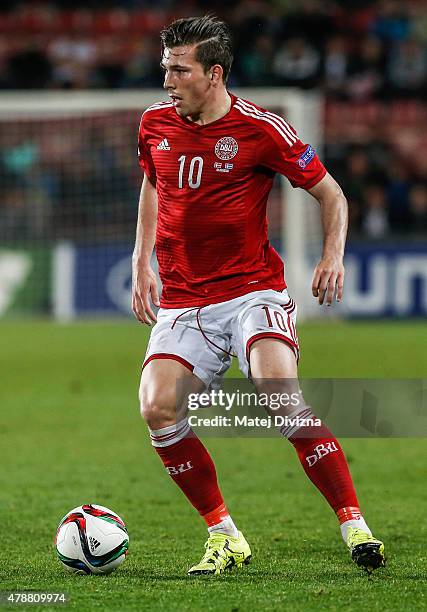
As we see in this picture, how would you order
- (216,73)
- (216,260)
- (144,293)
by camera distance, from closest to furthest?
(216,73) → (216,260) → (144,293)

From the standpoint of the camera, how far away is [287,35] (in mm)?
20000

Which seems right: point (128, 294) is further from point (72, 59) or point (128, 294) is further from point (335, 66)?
point (72, 59)

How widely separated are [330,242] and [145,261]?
2.89ft

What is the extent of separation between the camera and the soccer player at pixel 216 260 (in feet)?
16.4

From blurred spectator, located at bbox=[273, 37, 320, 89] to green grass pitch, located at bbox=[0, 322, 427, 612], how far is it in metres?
7.70

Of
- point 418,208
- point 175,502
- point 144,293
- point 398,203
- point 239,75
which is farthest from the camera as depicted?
point 239,75

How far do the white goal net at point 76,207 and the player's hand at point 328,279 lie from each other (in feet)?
37.1

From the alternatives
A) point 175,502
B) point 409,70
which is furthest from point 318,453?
point 409,70

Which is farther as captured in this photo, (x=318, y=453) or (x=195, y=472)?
(x=195, y=472)

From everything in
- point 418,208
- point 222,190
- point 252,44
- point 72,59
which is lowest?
point 418,208

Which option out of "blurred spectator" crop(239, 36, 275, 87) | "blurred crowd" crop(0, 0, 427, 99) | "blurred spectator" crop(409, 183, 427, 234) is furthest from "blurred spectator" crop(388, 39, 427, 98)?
"blurred spectator" crop(409, 183, 427, 234)

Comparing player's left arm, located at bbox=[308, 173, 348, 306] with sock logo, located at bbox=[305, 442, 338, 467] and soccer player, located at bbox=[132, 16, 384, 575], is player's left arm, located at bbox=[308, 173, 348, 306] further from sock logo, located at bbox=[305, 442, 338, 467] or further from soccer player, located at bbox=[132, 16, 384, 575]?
sock logo, located at bbox=[305, 442, 338, 467]

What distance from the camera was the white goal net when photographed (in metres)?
16.6

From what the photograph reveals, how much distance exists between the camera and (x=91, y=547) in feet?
16.0
